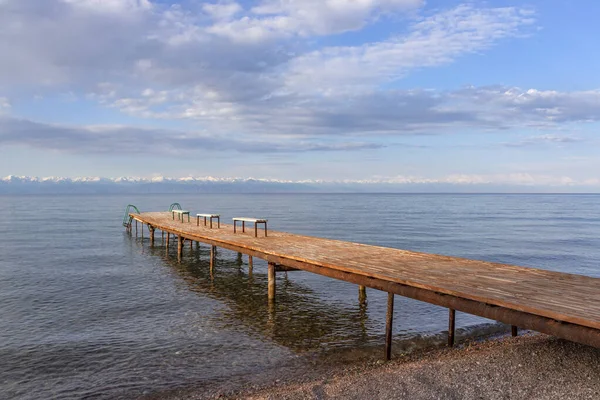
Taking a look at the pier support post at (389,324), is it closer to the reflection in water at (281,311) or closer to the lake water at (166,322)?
the lake water at (166,322)

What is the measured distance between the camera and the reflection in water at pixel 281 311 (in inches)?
513

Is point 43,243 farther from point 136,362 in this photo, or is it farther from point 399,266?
point 399,266

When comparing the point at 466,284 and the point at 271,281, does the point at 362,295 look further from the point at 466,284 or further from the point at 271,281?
the point at 466,284

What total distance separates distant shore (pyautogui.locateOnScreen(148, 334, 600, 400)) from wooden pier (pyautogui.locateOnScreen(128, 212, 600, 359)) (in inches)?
36.1

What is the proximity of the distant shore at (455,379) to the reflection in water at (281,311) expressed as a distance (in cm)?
243

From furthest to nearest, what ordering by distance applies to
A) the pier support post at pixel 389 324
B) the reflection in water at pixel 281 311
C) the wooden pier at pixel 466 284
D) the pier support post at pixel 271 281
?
the pier support post at pixel 271 281 < the reflection in water at pixel 281 311 < the pier support post at pixel 389 324 < the wooden pier at pixel 466 284

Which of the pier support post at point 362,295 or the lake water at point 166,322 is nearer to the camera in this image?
the lake water at point 166,322

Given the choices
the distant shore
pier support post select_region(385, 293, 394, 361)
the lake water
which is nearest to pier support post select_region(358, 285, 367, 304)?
the lake water

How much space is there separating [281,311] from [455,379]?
8.65m

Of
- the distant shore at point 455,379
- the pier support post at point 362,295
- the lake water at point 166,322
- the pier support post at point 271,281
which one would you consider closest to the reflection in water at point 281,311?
the lake water at point 166,322

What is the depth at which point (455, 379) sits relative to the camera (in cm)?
820

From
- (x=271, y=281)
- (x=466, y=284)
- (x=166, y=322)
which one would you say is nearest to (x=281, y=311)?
(x=271, y=281)

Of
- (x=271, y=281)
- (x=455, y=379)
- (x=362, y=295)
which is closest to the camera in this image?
(x=455, y=379)

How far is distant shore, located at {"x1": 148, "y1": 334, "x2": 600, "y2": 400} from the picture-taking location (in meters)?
7.54
